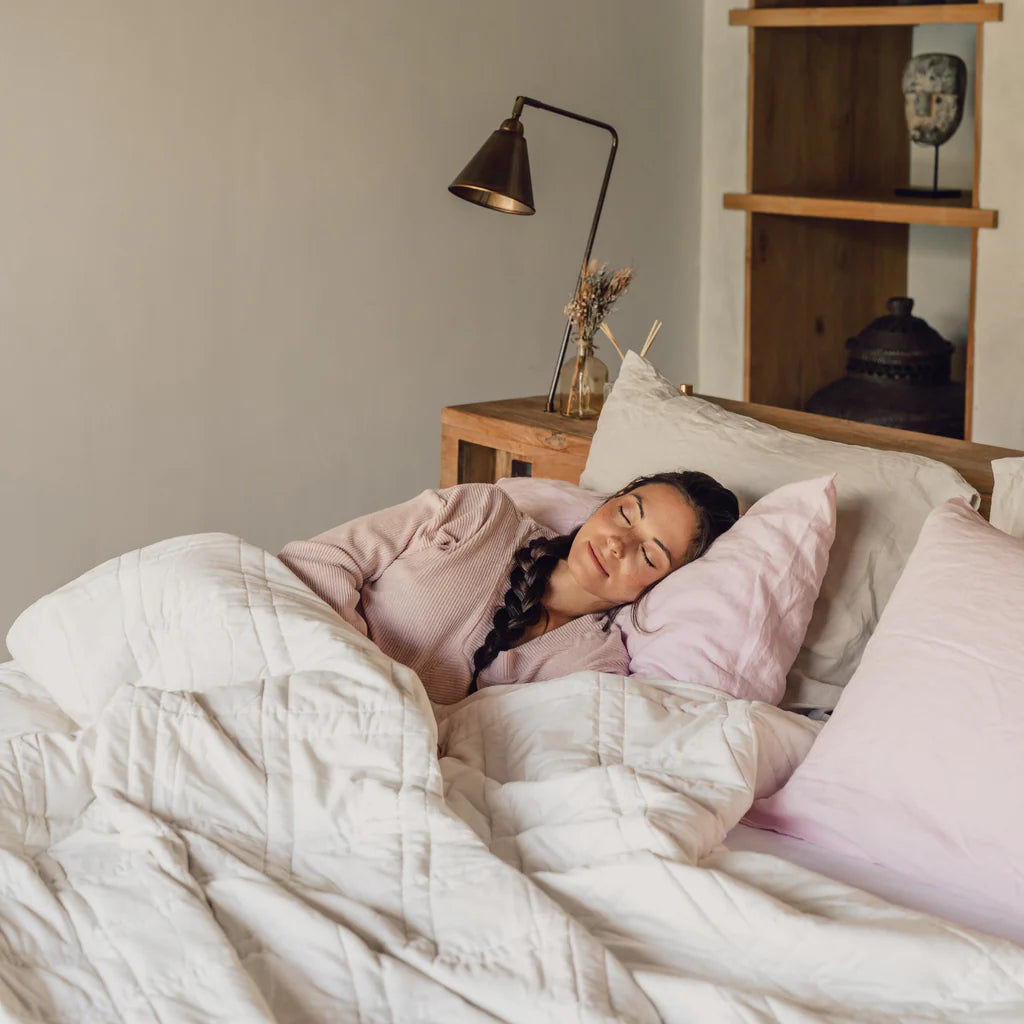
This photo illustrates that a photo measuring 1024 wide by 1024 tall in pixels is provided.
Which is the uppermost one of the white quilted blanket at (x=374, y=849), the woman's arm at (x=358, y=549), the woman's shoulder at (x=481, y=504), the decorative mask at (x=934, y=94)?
the decorative mask at (x=934, y=94)

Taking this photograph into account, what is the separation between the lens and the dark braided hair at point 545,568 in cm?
171

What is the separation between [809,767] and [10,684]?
1.00 metres

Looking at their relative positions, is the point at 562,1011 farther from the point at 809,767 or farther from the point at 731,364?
the point at 731,364

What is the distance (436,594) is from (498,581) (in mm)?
95

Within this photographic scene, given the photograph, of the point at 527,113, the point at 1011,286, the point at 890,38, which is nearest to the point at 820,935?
the point at 1011,286

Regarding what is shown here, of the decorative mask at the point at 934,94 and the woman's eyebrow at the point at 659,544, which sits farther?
the decorative mask at the point at 934,94

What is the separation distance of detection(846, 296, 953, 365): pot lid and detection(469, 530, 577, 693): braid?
1574mm

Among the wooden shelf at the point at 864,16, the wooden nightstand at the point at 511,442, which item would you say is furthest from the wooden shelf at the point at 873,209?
the wooden nightstand at the point at 511,442

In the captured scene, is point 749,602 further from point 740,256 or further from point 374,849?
point 740,256

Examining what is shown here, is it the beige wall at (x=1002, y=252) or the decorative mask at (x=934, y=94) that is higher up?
the decorative mask at (x=934, y=94)

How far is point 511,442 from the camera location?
228cm

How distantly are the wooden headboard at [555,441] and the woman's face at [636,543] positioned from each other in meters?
0.37

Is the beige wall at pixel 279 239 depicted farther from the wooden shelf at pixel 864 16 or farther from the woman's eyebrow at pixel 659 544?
the woman's eyebrow at pixel 659 544

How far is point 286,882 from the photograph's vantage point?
121 centimetres
